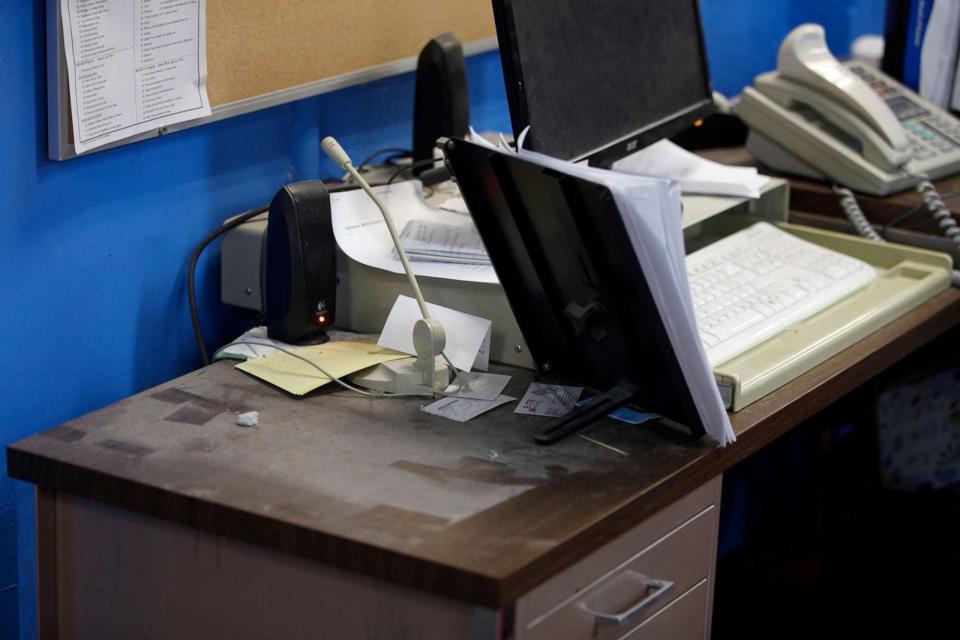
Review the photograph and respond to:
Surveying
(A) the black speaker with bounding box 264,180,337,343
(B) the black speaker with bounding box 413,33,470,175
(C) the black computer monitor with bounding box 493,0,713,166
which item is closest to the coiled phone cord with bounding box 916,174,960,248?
(C) the black computer monitor with bounding box 493,0,713,166

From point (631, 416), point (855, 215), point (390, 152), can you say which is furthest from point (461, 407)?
point (855, 215)

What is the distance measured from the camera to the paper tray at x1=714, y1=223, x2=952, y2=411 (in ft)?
4.55

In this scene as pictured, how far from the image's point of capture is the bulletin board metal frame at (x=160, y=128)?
1363mm

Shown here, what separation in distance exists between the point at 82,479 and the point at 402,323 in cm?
40

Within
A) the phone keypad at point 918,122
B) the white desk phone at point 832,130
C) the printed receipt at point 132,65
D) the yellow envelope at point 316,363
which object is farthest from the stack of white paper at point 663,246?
the phone keypad at point 918,122

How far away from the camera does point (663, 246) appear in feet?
3.73

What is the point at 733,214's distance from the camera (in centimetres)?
193

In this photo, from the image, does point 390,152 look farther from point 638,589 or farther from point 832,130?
point 638,589

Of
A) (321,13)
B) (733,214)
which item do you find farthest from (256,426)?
(733,214)

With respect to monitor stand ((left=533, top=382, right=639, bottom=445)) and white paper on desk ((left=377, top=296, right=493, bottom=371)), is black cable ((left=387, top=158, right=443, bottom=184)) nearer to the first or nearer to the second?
white paper on desk ((left=377, top=296, right=493, bottom=371))

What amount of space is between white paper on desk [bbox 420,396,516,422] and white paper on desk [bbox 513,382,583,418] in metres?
0.02

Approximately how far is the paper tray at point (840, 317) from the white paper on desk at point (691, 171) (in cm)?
10

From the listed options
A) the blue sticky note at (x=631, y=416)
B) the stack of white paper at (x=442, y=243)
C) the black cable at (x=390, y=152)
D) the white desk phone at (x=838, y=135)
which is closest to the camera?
the blue sticky note at (x=631, y=416)

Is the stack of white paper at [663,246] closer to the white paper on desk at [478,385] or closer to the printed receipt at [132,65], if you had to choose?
the white paper on desk at [478,385]
